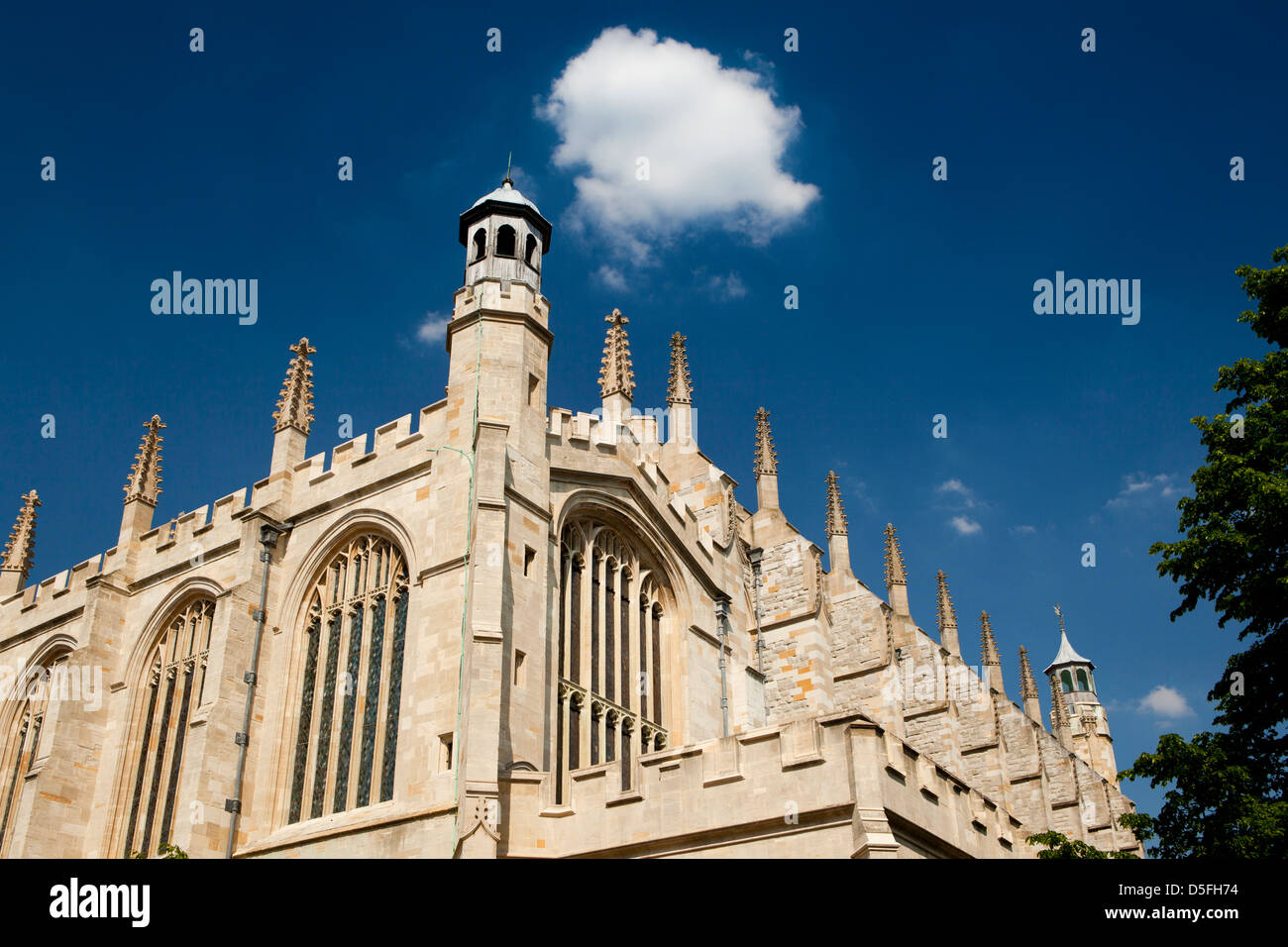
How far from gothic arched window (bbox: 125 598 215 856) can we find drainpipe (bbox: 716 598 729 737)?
10.2 metres

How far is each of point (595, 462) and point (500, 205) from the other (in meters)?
Answer: 5.88

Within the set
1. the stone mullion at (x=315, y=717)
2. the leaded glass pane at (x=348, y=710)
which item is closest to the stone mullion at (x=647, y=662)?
the leaded glass pane at (x=348, y=710)

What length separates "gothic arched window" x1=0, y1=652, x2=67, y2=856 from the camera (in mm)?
26125

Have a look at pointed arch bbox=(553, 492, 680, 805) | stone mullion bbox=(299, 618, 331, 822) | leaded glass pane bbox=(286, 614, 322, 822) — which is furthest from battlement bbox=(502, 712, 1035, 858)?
leaded glass pane bbox=(286, 614, 322, 822)

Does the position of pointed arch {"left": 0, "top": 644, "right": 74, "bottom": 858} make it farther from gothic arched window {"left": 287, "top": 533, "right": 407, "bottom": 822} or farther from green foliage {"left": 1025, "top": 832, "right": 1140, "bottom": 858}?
green foliage {"left": 1025, "top": 832, "right": 1140, "bottom": 858}

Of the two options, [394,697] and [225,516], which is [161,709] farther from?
[394,697]

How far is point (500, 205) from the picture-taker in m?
23.9

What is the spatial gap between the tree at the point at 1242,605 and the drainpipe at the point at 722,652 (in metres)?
9.75

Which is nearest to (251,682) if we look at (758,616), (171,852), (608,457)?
(171,852)

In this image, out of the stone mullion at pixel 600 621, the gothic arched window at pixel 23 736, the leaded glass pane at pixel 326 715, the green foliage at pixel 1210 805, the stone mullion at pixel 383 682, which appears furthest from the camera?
the gothic arched window at pixel 23 736

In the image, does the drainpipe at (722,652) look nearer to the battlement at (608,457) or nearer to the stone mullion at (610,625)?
the battlement at (608,457)

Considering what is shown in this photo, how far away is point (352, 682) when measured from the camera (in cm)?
2052

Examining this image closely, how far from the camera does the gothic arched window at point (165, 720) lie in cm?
2247

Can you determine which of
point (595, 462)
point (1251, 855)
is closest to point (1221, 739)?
point (1251, 855)
